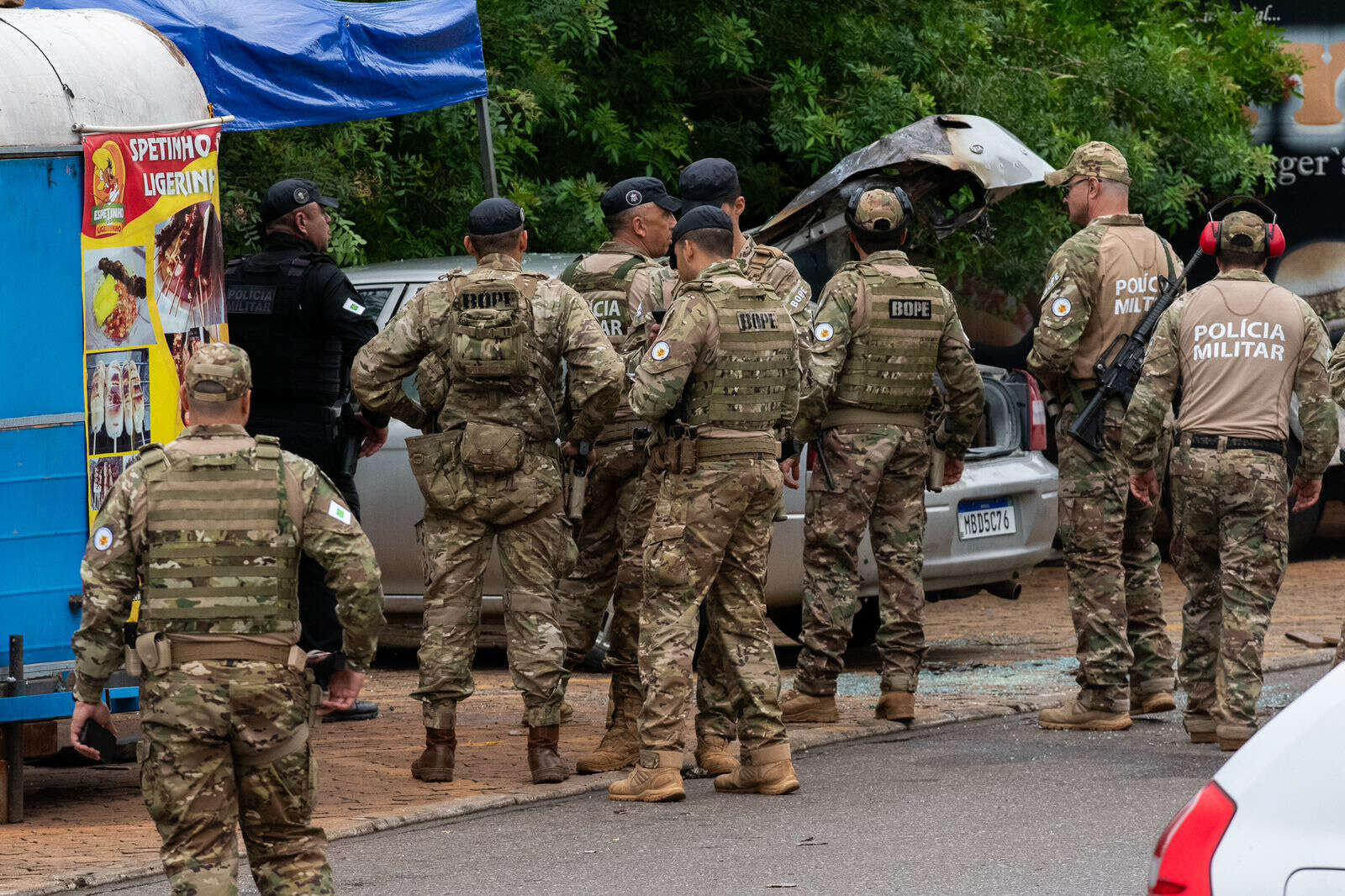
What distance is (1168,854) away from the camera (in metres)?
3.31

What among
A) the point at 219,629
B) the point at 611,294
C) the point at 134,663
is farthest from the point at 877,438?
the point at 134,663

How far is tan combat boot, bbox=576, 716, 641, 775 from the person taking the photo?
24.2 feet

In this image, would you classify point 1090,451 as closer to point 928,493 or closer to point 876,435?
point 876,435

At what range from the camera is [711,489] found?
268 inches

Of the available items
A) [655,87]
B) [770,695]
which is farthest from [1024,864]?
[655,87]

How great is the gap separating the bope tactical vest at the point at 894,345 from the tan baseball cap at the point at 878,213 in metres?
0.16

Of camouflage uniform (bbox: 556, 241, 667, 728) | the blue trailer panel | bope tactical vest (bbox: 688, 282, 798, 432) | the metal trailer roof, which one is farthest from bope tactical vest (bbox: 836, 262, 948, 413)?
the blue trailer panel

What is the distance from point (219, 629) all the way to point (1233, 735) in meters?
4.13

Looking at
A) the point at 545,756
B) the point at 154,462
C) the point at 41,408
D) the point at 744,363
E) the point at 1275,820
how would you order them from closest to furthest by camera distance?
the point at 1275,820 → the point at 154,462 → the point at 41,408 → the point at 744,363 → the point at 545,756

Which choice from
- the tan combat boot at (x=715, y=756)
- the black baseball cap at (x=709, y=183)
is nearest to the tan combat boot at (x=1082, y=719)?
the tan combat boot at (x=715, y=756)

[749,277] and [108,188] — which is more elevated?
[108,188]

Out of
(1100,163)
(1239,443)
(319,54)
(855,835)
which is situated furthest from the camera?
(319,54)

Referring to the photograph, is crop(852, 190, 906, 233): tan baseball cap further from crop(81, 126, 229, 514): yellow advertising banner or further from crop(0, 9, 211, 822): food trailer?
crop(0, 9, 211, 822): food trailer

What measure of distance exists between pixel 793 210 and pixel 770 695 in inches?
140
